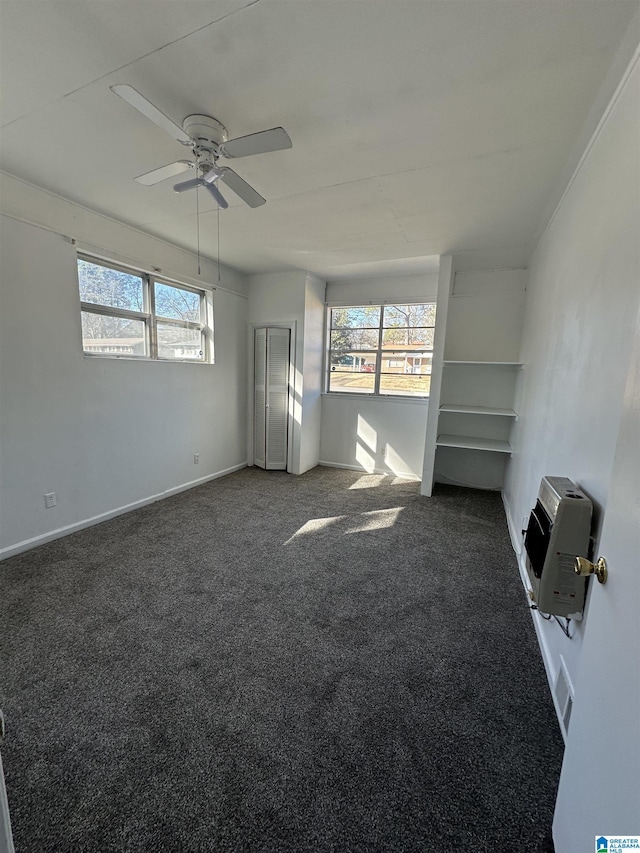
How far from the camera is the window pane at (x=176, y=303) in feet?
11.9

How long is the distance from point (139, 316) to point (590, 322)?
143 inches

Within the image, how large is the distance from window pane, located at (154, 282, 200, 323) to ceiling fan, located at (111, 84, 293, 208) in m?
1.72

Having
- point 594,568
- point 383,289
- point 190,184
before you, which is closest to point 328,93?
point 190,184

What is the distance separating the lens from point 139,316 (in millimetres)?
3432

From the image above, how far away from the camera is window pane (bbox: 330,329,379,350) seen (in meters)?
4.95

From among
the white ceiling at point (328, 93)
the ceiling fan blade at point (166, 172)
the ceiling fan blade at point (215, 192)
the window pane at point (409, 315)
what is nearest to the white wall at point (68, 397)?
the white ceiling at point (328, 93)

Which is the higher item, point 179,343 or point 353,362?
point 179,343

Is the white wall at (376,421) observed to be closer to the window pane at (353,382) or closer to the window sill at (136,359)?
the window pane at (353,382)

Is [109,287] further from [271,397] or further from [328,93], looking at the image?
[328,93]

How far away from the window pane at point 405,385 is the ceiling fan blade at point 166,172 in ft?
11.6

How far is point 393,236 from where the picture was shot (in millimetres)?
3271

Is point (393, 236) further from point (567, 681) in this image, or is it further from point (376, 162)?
point (567, 681)

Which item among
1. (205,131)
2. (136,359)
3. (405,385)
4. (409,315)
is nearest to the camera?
(205,131)

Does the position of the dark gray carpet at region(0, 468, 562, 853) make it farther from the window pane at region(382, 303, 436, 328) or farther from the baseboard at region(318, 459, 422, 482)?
the window pane at region(382, 303, 436, 328)
